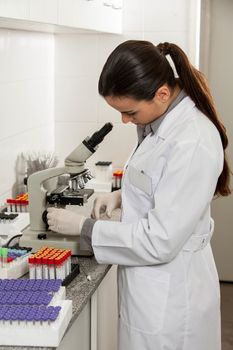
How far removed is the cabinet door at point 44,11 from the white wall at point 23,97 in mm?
476

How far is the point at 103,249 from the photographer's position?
1879 millimetres

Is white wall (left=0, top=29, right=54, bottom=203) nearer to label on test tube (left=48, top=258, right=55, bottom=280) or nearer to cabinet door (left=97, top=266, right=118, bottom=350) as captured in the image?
cabinet door (left=97, top=266, right=118, bottom=350)

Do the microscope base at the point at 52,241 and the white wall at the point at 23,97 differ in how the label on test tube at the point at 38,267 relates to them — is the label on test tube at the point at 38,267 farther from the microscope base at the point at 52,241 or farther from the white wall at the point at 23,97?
the white wall at the point at 23,97

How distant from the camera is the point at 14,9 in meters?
1.93

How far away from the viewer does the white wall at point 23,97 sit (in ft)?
9.09

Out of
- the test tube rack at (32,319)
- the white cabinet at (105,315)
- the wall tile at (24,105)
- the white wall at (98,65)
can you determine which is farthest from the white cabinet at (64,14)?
the white cabinet at (105,315)

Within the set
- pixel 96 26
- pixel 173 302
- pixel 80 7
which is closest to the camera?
pixel 173 302

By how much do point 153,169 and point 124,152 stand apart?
5.55 feet

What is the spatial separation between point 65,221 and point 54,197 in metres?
0.20

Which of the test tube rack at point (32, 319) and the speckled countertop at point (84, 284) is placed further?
the speckled countertop at point (84, 284)

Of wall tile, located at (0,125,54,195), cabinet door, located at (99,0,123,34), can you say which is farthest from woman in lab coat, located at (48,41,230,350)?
cabinet door, located at (99,0,123,34)

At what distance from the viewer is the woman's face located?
180cm

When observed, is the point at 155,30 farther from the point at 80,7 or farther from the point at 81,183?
the point at 81,183

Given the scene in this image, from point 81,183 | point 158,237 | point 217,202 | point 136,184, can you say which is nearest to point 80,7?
point 81,183
